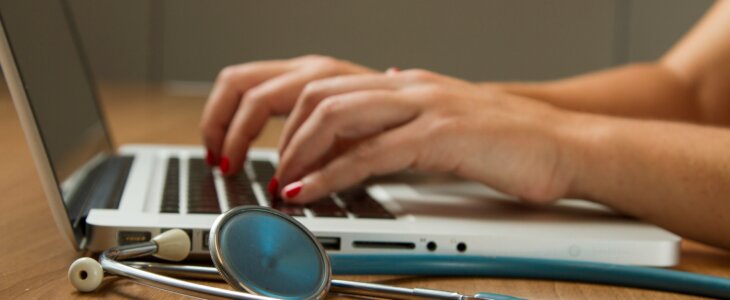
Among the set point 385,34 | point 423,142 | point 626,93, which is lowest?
point 385,34

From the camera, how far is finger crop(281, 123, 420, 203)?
68 cm

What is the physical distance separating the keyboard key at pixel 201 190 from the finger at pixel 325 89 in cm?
7

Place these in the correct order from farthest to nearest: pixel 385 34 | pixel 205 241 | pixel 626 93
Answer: pixel 385 34 → pixel 626 93 → pixel 205 241

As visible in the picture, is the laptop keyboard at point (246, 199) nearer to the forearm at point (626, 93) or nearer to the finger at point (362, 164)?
the finger at point (362, 164)

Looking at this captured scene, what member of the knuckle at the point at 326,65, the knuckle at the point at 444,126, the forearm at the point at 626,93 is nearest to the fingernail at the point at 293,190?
the knuckle at the point at 444,126

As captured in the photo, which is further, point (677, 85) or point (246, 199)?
point (677, 85)

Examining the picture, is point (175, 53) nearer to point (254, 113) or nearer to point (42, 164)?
point (254, 113)

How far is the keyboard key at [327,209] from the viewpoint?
0.62 metres

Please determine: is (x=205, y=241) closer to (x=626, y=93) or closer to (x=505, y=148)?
(x=505, y=148)

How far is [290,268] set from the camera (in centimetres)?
43

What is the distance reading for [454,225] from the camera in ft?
1.97

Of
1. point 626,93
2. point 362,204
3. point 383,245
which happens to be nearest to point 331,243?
point 383,245

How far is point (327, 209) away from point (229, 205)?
0.07m

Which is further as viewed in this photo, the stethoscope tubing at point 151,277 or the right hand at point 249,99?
the right hand at point 249,99
